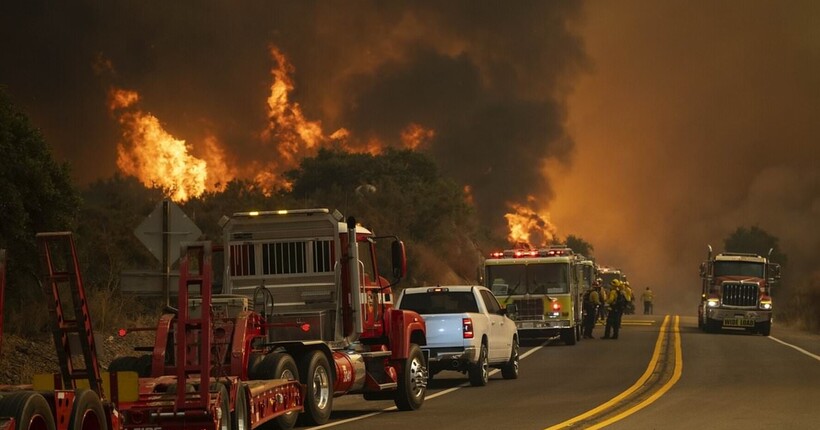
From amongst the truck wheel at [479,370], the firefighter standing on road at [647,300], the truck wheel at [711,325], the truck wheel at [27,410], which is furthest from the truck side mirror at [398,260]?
the firefighter standing on road at [647,300]

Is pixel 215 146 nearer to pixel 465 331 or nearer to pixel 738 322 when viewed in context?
pixel 738 322

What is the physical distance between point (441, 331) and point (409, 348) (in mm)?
3576

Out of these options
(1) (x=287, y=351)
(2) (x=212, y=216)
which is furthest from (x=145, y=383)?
(2) (x=212, y=216)

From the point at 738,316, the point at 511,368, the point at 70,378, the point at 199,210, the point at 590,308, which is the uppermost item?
the point at 199,210

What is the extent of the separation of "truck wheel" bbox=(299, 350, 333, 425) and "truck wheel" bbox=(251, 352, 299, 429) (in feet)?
0.60

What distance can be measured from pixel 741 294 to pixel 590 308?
256 inches

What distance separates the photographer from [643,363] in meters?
28.3

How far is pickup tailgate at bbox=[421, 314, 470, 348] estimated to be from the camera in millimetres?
22766

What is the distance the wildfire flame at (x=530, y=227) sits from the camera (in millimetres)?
101625

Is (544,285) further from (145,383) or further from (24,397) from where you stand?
(24,397)

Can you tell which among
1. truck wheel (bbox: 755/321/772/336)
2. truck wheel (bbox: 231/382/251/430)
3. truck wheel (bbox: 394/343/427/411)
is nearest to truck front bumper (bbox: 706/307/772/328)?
truck wheel (bbox: 755/321/772/336)

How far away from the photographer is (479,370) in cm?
2327

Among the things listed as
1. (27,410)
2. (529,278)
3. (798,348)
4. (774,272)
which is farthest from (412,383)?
(774,272)

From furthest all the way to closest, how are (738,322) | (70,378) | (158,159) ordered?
(158,159) → (738,322) → (70,378)
